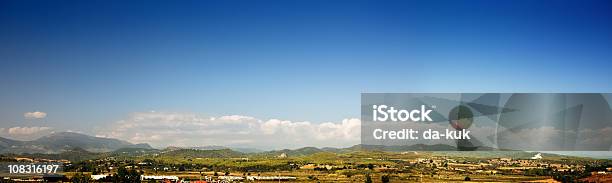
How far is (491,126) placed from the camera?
2261 cm

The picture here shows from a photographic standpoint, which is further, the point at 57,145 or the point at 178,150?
the point at 57,145

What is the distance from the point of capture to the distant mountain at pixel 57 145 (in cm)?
10738

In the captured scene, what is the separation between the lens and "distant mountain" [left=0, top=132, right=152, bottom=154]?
107375mm

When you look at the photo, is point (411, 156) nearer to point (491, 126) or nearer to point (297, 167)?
point (297, 167)

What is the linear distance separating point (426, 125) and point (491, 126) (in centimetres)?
616

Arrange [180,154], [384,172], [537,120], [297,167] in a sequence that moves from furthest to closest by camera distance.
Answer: [180,154] → [297,167] → [384,172] → [537,120]

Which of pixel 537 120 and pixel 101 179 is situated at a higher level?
pixel 537 120

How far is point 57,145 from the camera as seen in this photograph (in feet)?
390

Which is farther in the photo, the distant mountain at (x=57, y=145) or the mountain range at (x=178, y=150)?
the distant mountain at (x=57, y=145)

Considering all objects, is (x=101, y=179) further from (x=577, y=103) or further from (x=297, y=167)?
(x=577, y=103)

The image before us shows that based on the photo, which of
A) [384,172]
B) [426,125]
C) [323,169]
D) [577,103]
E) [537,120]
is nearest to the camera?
[426,125]

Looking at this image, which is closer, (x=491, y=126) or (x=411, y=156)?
(x=491, y=126)

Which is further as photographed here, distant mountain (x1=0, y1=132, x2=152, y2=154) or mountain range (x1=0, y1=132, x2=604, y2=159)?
distant mountain (x1=0, y1=132, x2=152, y2=154)

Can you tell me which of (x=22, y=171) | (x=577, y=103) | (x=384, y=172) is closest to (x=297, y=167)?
(x=384, y=172)
